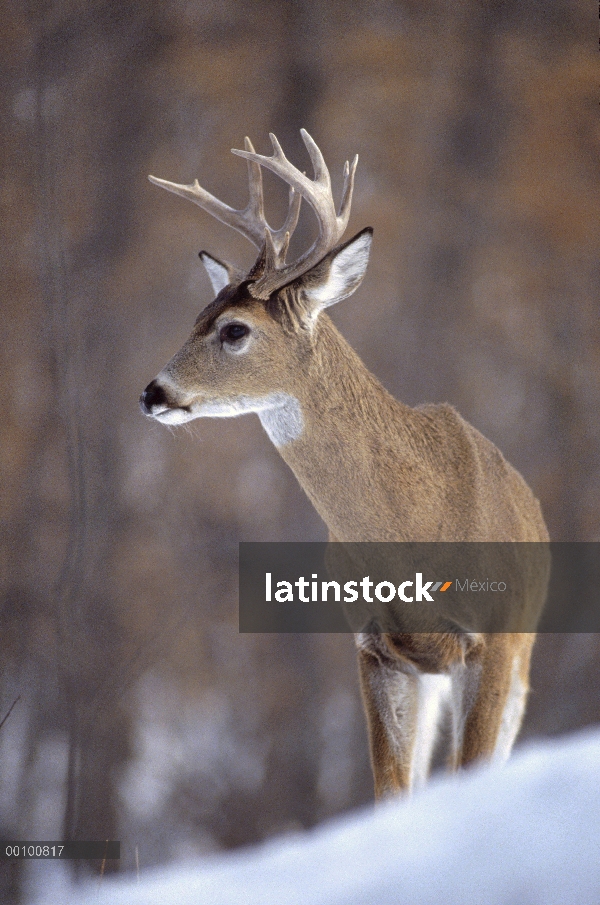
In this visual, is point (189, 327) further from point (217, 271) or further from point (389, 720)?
point (389, 720)

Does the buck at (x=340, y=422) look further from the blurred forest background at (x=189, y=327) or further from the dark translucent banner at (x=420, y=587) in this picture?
the blurred forest background at (x=189, y=327)

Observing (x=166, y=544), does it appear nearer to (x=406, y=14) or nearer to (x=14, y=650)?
(x=14, y=650)

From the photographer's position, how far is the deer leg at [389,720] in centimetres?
134

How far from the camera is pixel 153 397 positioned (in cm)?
124

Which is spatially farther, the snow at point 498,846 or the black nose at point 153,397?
the black nose at point 153,397

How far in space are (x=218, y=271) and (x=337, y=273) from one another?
245mm

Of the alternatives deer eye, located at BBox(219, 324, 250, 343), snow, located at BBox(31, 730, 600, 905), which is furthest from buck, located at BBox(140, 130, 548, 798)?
snow, located at BBox(31, 730, 600, 905)

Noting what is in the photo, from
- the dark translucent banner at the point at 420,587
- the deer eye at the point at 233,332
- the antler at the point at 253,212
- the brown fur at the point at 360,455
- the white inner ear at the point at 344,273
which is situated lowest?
the dark translucent banner at the point at 420,587

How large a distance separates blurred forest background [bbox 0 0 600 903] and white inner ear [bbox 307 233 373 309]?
0.36 m

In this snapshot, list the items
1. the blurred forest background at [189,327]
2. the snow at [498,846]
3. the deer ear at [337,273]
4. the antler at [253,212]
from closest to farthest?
the snow at [498,846], the deer ear at [337,273], the antler at [253,212], the blurred forest background at [189,327]

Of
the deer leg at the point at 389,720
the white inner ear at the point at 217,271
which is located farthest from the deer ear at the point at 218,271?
the deer leg at the point at 389,720

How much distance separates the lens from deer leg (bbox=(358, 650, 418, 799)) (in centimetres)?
134

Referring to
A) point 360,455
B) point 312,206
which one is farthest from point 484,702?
point 312,206

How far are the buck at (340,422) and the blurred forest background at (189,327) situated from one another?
32 cm
